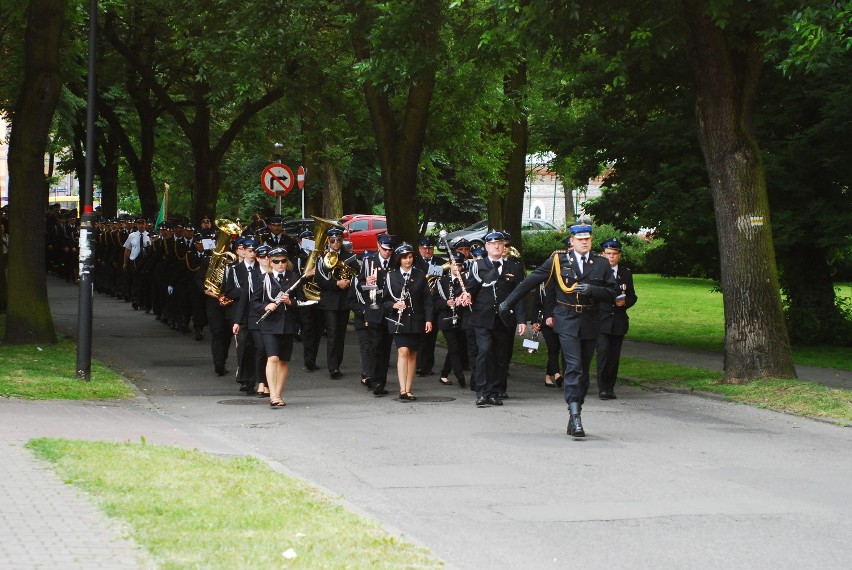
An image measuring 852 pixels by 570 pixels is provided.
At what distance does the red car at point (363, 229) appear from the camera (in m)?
51.2

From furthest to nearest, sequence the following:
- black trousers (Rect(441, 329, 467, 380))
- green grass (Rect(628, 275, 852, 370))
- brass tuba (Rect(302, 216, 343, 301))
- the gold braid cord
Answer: green grass (Rect(628, 275, 852, 370)), brass tuba (Rect(302, 216, 343, 301)), black trousers (Rect(441, 329, 467, 380)), the gold braid cord

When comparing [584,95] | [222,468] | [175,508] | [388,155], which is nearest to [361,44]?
[388,155]

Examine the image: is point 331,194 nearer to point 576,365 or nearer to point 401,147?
point 401,147

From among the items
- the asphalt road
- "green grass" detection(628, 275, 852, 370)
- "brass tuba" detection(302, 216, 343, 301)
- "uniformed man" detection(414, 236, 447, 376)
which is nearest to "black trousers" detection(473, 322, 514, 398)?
the asphalt road

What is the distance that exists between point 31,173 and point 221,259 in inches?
134

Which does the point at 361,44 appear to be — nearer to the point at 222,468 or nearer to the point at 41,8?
the point at 41,8

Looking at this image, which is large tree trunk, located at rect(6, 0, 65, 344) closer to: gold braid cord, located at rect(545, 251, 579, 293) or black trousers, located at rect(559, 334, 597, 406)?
gold braid cord, located at rect(545, 251, 579, 293)

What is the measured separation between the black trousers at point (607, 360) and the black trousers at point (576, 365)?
3.05m

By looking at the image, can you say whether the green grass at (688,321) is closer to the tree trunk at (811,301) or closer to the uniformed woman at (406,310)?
the tree trunk at (811,301)

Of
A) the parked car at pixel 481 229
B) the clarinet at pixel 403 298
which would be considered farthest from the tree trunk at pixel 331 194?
the clarinet at pixel 403 298

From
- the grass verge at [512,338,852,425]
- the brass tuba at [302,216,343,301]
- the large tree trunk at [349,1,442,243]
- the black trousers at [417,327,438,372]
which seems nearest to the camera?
the grass verge at [512,338,852,425]

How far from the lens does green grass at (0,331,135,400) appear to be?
→ 1498 cm

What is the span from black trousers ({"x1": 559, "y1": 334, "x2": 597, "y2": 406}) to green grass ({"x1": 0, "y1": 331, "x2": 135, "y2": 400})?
5.28 m

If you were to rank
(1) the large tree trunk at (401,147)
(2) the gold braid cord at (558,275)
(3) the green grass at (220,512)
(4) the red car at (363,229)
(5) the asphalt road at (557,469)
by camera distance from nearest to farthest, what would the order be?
1. (3) the green grass at (220,512)
2. (5) the asphalt road at (557,469)
3. (2) the gold braid cord at (558,275)
4. (1) the large tree trunk at (401,147)
5. (4) the red car at (363,229)
